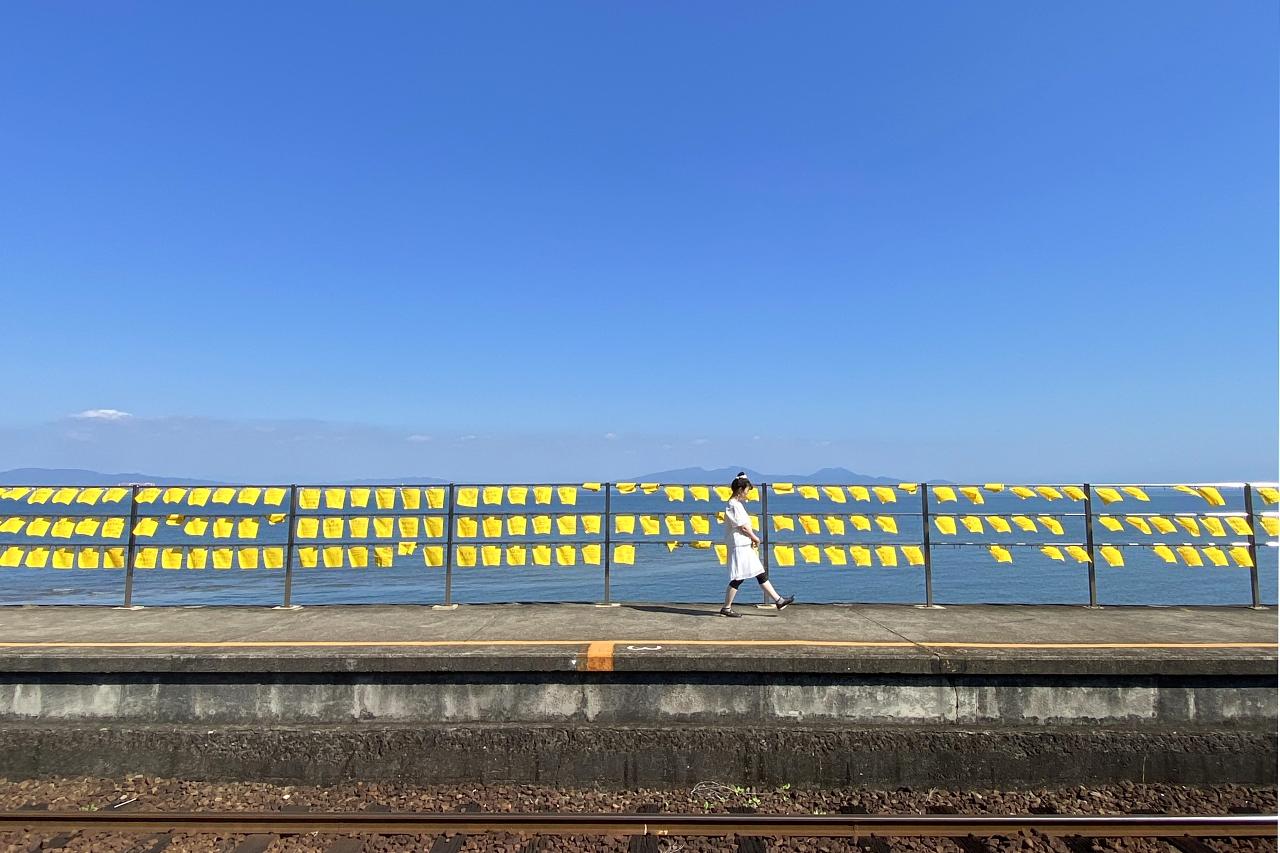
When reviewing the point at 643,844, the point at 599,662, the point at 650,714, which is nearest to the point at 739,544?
the point at 650,714

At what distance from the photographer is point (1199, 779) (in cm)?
568

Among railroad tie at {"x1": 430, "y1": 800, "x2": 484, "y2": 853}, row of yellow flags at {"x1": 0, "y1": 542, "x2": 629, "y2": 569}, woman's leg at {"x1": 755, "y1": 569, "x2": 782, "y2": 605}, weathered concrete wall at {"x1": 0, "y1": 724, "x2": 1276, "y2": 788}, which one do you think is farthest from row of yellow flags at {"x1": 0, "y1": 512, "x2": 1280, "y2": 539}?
railroad tie at {"x1": 430, "y1": 800, "x2": 484, "y2": 853}

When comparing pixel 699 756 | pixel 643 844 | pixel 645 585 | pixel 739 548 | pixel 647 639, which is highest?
pixel 739 548

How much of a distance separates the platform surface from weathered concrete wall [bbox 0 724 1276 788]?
529 mm

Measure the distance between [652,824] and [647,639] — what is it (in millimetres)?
1875

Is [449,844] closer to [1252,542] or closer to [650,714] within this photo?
[650,714]

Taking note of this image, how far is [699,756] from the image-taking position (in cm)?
570

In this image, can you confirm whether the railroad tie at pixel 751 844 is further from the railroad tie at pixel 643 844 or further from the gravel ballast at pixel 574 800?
the railroad tie at pixel 643 844

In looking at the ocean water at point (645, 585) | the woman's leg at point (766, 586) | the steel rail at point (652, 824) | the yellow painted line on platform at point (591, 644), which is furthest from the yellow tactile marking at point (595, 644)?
the ocean water at point (645, 585)

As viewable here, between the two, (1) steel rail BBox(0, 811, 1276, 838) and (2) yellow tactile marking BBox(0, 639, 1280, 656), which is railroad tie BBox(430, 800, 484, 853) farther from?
(2) yellow tactile marking BBox(0, 639, 1280, 656)

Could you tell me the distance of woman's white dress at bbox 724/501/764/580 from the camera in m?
7.75

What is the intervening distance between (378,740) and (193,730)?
63.1 inches

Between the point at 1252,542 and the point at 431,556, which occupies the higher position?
the point at 1252,542

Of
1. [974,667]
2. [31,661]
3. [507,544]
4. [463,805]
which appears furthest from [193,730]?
[974,667]
